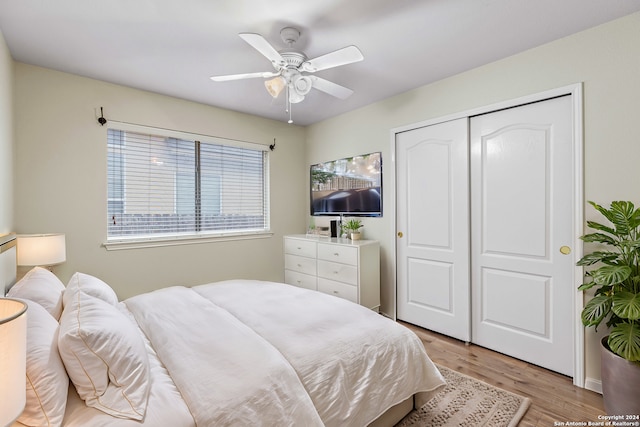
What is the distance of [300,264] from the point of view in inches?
155

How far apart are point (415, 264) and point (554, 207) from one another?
53.4 inches

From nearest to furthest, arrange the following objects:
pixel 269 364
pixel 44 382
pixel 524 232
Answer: pixel 44 382 < pixel 269 364 < pixel 524 232

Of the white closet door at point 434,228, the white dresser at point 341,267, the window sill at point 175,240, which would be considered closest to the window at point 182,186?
the window sill at point 175,240

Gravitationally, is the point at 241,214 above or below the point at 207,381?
above

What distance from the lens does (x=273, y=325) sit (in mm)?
1769

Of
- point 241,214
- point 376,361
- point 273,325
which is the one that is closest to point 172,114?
point 241,214

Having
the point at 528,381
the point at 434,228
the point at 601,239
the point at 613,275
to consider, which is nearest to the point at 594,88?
the point at 601,239

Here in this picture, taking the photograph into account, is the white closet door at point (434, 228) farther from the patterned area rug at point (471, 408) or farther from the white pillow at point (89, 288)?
the white pillow at point (89, 288)

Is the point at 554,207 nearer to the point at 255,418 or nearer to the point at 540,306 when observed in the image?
the point at 540,306

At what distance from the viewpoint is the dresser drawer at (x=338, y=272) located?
3301 millimetres

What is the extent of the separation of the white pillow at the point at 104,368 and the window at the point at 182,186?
231 cm

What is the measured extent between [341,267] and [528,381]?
1854mm

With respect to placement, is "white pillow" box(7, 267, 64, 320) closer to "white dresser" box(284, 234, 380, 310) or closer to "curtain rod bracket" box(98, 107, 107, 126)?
"curtain rod bracket" box(98, 107, 107, 126)

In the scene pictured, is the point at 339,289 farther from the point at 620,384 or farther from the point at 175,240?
the point at 620,384
